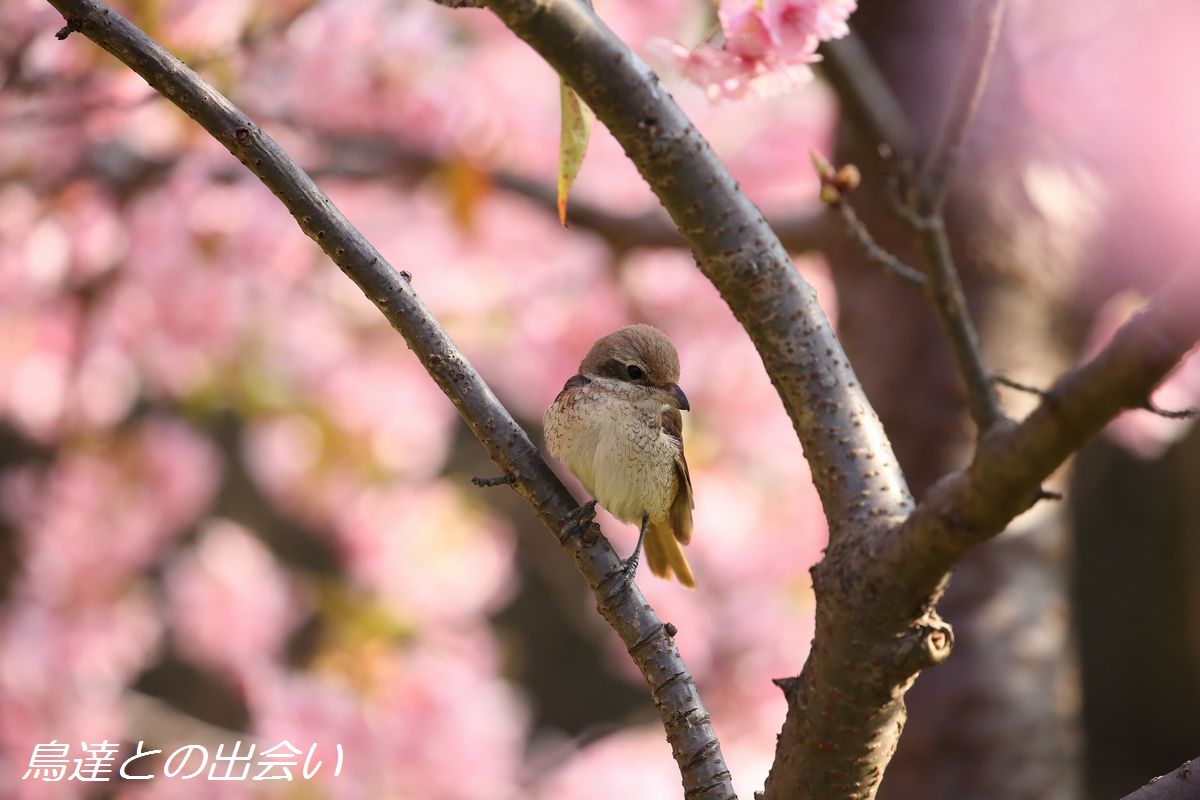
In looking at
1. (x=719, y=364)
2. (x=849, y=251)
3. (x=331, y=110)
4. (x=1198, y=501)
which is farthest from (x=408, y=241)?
(x=1198, y=501)

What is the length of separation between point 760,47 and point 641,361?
632 mm

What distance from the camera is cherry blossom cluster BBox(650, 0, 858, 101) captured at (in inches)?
50.4

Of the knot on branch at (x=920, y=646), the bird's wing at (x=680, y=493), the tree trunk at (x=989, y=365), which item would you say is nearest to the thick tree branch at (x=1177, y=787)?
the knot on branch at (x=920, y=646)

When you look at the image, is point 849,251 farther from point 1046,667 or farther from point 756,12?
point 756,12

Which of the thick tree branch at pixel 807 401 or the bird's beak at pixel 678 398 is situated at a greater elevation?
the bird's beak at pixel 678 398

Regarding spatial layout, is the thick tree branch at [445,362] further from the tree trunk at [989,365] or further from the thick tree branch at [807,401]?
the tree trunk at [989,365]

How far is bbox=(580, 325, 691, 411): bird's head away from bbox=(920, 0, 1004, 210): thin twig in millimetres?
747

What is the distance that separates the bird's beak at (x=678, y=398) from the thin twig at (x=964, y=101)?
2.59ft

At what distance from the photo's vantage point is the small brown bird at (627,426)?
5.96 feet

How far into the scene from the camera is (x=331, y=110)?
337 cm

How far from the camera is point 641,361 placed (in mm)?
1824

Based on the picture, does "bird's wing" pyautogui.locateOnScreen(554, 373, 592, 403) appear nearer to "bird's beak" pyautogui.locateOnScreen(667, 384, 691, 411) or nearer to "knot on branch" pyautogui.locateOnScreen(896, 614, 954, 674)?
"bird's beak" pyautogui.locateOnScreen(667, 384, 691, 411)

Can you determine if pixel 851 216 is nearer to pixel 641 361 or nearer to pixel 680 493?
pixel 641 361

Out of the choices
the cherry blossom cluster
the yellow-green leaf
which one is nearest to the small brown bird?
the cherry blossom cluster
